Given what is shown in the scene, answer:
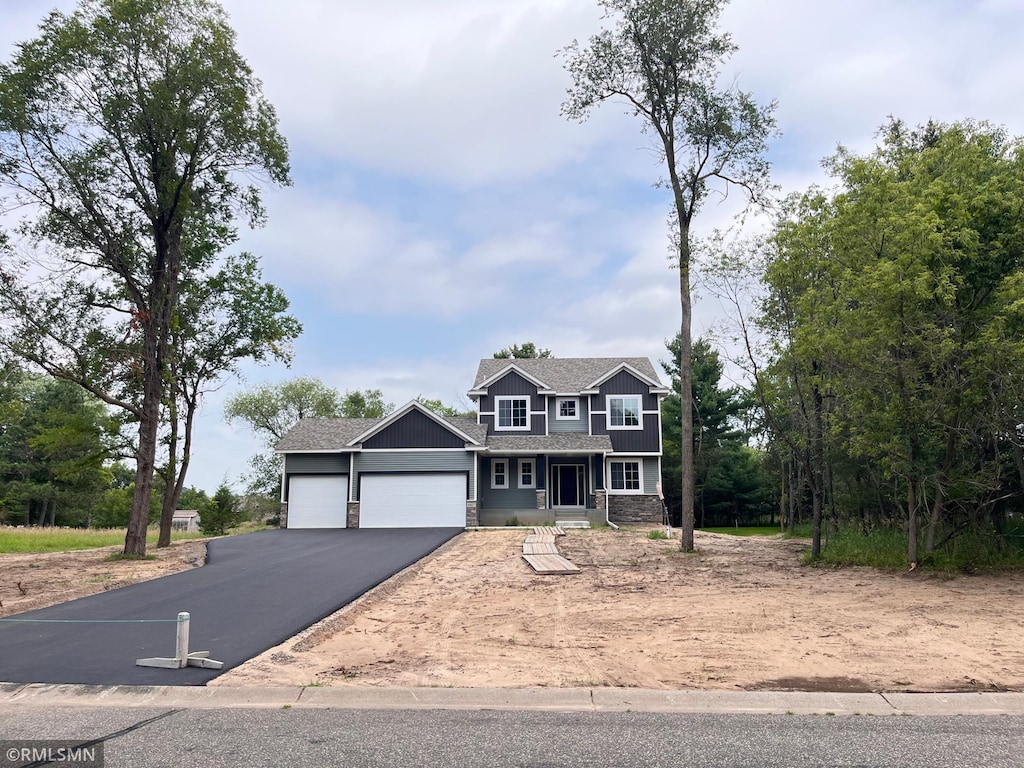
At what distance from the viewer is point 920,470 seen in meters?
12.4

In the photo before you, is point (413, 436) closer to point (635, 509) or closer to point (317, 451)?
point (317, 451)

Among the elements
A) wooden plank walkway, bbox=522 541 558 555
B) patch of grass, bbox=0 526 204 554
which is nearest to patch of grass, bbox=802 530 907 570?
wooden plank walkway, bbox=522 541 558 555

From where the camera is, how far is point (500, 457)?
2872 centimetres

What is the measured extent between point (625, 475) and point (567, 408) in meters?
3.75

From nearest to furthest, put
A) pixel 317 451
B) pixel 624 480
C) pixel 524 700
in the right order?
pixel 524 700
pixel 317 451
pixel 624 480

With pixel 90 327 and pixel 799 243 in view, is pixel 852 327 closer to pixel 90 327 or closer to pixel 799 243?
pixel 799 243

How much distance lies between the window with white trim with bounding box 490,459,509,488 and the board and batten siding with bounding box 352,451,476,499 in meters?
2.61

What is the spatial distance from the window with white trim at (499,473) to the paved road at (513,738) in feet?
76.4

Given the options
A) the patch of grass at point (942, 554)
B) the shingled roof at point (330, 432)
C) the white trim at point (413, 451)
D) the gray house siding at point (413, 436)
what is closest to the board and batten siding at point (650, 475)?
the shingled roof at point (330, 432)

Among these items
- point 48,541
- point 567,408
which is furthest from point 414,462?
point 48,541

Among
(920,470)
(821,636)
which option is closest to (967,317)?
(920,470)

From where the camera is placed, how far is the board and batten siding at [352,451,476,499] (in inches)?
1034

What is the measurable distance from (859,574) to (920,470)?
2.35 meters

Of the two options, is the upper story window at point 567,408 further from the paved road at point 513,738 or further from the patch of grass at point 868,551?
the paved road at point 513,738
